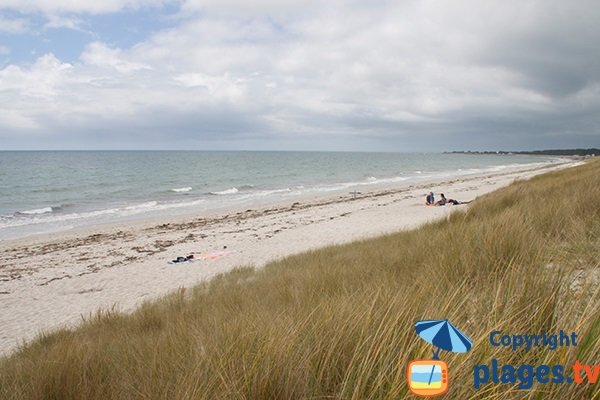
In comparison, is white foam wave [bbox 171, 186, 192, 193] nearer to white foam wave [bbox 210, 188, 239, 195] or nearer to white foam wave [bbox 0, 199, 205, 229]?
white foam wave [bbox 210, 188, 239, 195]

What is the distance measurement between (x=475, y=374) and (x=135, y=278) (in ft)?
35.8

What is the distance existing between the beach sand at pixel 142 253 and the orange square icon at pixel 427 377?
599 centimetres

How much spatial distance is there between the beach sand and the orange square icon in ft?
19.7

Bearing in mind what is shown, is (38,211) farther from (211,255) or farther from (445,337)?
(445,337)

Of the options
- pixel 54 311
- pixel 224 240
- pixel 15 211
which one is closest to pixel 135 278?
pixel 54 311

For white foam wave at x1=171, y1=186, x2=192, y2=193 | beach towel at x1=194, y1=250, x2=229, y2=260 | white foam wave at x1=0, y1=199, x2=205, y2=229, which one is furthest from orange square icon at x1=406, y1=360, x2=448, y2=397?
white foam wave at x1=171, y1=186, x2=192, y2=193

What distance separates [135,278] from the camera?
10969mm

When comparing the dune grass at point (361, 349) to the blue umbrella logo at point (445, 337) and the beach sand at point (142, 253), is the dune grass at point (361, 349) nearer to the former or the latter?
the blue umbrella logo at point (445, 337)

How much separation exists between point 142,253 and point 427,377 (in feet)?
47.0

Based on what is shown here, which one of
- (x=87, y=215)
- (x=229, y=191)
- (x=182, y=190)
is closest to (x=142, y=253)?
(x=87, y=215)

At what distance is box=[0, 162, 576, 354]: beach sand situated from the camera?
9.03 metres

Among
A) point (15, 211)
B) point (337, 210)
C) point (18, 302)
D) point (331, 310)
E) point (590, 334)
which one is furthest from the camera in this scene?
point (15, 211)

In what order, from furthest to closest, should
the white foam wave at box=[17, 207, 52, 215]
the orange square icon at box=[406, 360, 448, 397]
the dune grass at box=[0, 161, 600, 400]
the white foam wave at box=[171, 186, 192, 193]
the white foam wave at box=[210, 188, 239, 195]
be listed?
the white foam wave at box=[171, 186, 192, 193] → the white foam wave at box=[210, 188, 239, 195] → the white foam wave at box=[17, 207, 52, 215] → the dune grass at box=[0, 161, 600, 400] → the orange square icon at box=[406, 360, 448, 397]

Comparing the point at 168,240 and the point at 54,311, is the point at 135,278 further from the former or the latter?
the point at 168,240
